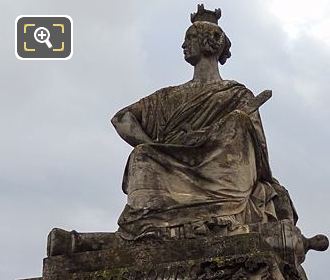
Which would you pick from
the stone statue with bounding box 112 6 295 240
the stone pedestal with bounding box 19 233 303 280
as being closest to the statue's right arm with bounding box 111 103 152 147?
the stone statue with bounding box 112 6 295 240

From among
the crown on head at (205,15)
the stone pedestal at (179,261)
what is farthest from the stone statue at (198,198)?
the crown on head at (205,15)

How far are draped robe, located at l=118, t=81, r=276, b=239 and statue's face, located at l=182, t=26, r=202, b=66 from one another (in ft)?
3.89

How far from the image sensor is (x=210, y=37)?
497 inches

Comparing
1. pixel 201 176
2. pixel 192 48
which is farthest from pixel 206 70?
pixel 201 176

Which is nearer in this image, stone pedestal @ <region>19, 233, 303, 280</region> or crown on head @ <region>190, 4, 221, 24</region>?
stone pedestal @ <region>19, 233, 303, 280</region>

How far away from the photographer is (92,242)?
10.1 meters

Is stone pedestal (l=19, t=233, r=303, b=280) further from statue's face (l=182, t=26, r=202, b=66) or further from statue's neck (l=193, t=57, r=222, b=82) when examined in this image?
statue's face (l=182, t=26, r=202, b=66)

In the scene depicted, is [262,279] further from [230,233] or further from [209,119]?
[209,119]

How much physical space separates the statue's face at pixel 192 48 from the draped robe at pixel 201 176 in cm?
118

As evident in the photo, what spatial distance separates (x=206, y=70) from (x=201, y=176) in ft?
7.76

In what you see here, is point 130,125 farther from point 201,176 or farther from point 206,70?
point 201,176

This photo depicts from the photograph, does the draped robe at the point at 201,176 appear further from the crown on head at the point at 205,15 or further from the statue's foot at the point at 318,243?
the crown on head at the point at 205,15

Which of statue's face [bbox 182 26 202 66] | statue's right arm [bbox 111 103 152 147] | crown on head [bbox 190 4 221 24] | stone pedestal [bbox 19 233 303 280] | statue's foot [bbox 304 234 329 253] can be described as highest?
crown on head [bbox 190 4 221 24]

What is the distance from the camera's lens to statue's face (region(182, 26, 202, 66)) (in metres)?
12.6
